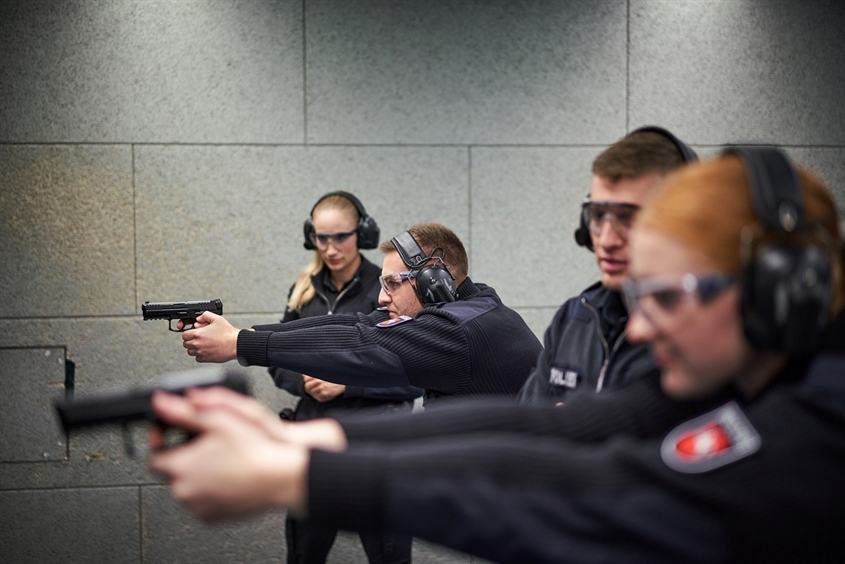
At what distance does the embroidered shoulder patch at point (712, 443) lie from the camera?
0.95m

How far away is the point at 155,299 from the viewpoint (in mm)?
4340

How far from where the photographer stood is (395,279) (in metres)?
3.06

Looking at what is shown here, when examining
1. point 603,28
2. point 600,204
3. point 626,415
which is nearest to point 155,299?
point 603,28

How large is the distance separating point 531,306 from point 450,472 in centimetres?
367

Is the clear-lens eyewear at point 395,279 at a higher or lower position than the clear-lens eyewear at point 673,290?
lower

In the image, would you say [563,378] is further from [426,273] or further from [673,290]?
[426,273]

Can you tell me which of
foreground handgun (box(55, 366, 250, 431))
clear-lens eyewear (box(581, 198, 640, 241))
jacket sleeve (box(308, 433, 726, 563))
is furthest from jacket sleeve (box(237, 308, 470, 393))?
jacket sleeve (box(308, 433, 726, 563))

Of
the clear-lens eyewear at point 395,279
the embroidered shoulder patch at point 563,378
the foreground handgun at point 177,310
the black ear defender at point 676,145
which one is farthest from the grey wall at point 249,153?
the embroidered shoulder patch at point 563,378

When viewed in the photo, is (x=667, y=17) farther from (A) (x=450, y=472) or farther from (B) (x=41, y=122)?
(A) (x=450, y=472)

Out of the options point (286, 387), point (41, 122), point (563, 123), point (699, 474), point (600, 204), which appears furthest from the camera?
point (563, 123)

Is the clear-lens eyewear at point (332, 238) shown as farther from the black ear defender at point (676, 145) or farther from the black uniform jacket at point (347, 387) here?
the black ear defender at point (676, 145)

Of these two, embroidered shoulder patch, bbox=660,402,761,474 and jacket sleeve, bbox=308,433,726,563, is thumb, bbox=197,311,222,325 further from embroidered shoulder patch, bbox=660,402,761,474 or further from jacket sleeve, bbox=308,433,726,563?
embroidered shoulder patch, bbox=660,402,761,474

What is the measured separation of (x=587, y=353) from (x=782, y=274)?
2.75ft

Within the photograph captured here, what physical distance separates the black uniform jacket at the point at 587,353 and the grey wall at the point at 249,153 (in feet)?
8.60
